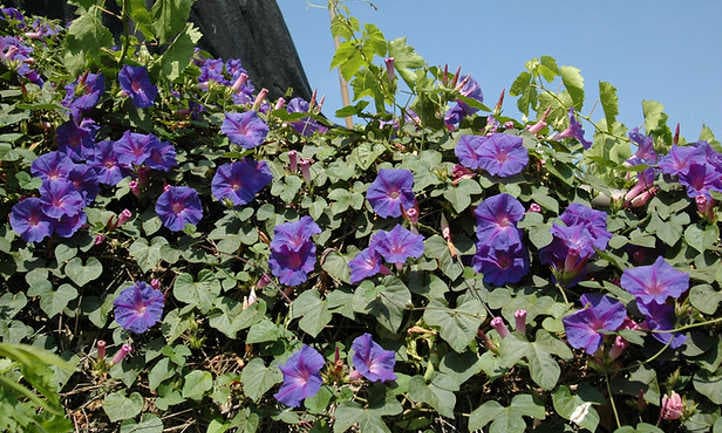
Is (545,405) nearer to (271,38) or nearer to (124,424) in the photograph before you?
(124,424)

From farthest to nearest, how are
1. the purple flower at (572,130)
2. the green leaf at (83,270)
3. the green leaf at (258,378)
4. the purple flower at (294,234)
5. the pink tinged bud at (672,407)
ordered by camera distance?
the purple flower at (572,130)
the green leaf at (83,270)
the purple flower at (294,234)
the green leaf at (258,378)
the pink tinged bud at (672,407)

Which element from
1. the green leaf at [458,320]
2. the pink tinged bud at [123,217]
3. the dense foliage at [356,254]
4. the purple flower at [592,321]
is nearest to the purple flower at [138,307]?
the dense foliage at [356,254]

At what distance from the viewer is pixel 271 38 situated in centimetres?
622

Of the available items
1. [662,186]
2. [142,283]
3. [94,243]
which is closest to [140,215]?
[94,243]

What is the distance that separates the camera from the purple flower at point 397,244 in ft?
5.56

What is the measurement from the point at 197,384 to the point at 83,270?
51 centimetres

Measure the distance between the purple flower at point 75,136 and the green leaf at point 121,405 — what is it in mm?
801

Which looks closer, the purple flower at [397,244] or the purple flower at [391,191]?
the purple flower at [397,244]

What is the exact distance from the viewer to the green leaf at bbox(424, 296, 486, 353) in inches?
62.9

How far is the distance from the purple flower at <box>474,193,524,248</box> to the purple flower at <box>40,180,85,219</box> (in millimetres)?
1164

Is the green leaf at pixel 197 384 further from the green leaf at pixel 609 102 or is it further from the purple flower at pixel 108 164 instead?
the green leaf at pixel 609 102

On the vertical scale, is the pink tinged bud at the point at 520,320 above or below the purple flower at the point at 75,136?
below

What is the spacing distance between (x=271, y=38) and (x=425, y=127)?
4469 millimetres

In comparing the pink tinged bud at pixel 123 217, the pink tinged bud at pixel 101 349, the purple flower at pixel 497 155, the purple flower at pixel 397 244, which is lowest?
the pink tinged bud at pixel 101 349
